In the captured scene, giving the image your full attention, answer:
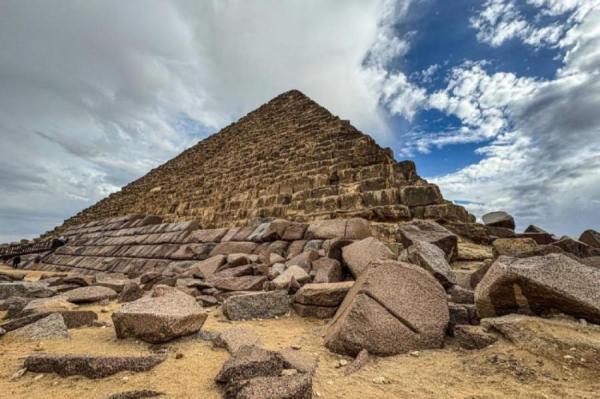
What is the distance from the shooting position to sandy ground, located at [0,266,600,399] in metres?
1.61

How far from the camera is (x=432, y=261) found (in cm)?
331

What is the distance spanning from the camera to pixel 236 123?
17359 mm

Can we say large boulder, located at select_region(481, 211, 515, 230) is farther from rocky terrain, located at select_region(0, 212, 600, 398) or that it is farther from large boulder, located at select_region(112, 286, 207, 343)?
large boulder, located at select_region(112, 286, 207, 343)

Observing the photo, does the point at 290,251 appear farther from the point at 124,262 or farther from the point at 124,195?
the point at 124,195

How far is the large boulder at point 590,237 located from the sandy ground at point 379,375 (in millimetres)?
5757

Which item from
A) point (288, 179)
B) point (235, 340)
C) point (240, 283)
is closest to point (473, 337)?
point (235, 340)

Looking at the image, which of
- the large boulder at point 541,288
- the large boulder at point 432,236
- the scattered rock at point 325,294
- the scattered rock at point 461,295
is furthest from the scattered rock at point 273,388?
the large boulder at point 432,236

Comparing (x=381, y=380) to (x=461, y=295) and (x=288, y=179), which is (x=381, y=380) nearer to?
(x=461, y=295)

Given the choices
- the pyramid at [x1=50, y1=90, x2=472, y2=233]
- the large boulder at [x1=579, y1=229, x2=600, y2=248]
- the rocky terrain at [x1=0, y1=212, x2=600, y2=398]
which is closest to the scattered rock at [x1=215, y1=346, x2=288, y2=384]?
the rocky terrain at [x1=0, y1=212, x2=600, y2=398]

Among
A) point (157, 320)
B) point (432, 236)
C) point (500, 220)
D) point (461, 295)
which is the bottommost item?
point (157, 320)

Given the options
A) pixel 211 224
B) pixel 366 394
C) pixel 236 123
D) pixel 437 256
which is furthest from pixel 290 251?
pixel 236 123

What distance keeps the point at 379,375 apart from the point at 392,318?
0.48 m

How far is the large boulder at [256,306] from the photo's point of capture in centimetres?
335

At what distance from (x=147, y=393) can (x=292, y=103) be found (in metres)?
13.3
